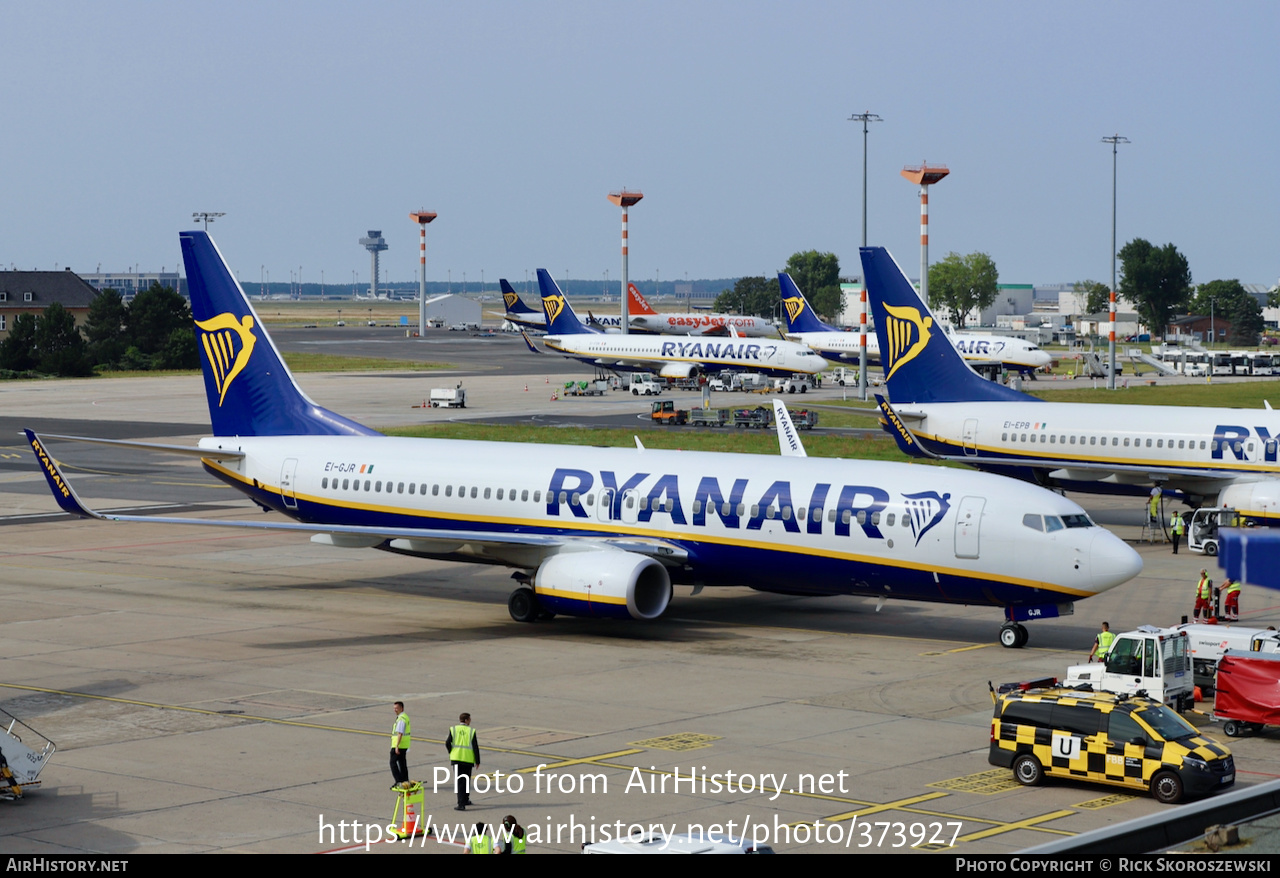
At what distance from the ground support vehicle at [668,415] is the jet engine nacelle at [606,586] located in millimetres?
58554

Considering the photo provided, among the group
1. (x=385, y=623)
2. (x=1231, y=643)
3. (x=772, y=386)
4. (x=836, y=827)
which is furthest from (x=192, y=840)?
(x=772, y=386)

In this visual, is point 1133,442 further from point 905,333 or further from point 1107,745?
point 1107,745

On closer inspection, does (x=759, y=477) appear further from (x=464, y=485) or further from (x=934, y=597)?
(x=464, y=485)

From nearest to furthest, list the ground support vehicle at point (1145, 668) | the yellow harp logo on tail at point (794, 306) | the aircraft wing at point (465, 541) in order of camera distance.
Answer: the ground support vehicle at point (1145, 668) < the aircraft wing at point (465, 541) < the yellow harp logo on tail at point (794, 306)

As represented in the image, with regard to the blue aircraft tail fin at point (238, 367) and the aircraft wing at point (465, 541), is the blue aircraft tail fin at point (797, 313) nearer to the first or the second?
the blue aircraft tail fin at point (238, 367)

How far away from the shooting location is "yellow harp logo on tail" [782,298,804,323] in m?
150

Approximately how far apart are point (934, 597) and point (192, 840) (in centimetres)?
1988

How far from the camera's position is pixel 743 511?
36688 mm

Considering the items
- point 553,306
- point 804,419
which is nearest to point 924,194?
point 804,419

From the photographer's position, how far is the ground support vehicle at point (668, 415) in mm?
95750

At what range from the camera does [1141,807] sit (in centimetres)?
2298

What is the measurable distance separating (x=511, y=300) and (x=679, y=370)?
57.3 meters

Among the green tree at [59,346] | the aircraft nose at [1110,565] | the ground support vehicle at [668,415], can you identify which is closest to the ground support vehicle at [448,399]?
the ground support vehicle at [668,415]

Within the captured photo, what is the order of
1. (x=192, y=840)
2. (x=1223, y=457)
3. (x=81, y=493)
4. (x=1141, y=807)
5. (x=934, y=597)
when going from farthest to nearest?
(x=81, y=493), (x=1223, y=457), (x=934, y=597), (x=1141, y=807), (x=192, y=840)
